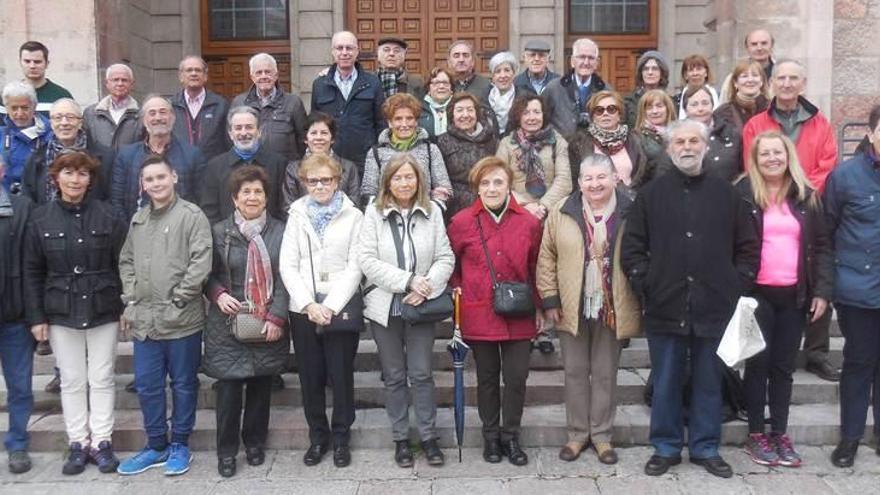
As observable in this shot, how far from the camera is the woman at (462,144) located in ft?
19.6

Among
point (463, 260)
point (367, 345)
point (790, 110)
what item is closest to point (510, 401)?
point (463, 260)

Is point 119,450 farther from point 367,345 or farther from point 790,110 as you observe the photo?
point 790,110

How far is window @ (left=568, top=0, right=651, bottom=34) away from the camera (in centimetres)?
1112

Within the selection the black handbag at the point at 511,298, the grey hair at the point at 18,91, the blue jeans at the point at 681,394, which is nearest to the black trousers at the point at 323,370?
the black handbag at the point at 511,298

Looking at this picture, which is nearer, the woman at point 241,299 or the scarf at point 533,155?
the woman at point 241,299

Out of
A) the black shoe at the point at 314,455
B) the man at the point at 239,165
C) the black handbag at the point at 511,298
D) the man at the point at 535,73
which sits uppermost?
the man at the point at 535,73

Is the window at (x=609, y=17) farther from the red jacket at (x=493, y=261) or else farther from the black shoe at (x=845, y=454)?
the black shoe at (x=845, y=454)

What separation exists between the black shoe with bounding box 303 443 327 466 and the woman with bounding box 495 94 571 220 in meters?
2.15

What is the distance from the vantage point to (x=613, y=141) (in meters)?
5.56

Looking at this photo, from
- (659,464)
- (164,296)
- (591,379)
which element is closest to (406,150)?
(164,296)

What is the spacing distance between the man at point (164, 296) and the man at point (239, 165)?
0.54 meters

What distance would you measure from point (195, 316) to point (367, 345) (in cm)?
190

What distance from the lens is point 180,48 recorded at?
36.3 ft

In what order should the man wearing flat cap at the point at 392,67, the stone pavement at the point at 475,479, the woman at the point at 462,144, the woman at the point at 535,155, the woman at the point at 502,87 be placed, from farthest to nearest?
the man wearing flat cap at the point at 392,67 < the woman at the point at 502,87 < the woman at the point at 462,144 < the woman at the point at 535,155 < the stone pavement at the point at 475,479
